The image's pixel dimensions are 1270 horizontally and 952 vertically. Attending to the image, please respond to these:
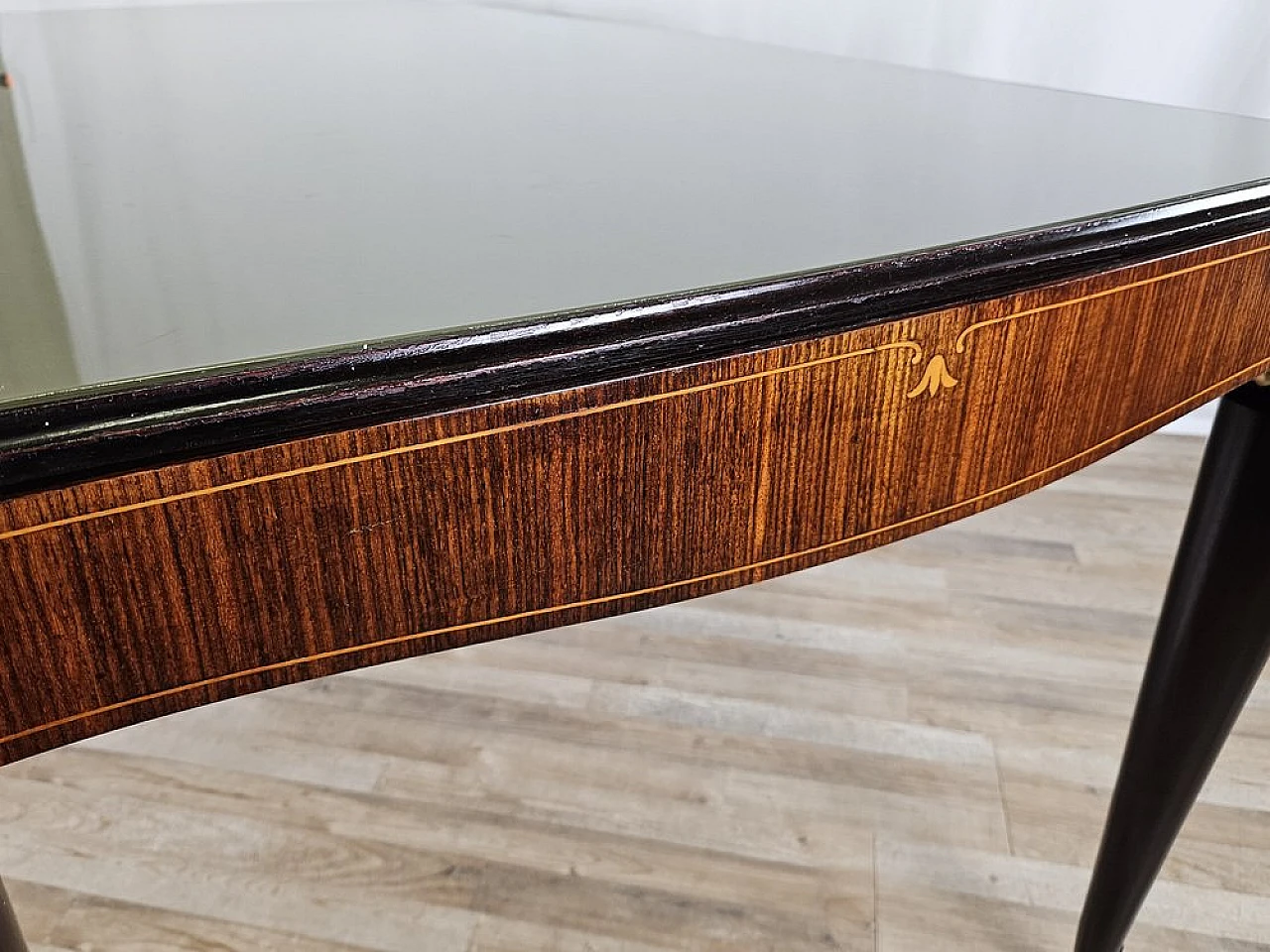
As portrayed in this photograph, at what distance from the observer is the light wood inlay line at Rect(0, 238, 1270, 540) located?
0.32 meters

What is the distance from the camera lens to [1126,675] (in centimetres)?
120

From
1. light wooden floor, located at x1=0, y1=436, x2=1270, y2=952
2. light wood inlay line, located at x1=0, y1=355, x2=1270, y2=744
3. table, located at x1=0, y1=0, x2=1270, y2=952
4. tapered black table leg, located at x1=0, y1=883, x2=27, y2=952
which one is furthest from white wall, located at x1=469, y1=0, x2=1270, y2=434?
tapered black table leg, located at x1=0, y1=883, x2=27, y2=952

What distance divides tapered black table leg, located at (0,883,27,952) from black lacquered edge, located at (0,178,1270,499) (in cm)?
20

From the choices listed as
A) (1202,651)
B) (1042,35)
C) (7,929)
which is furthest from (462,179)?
(1042,35)

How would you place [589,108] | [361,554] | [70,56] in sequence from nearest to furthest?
[361,554], [589,108], [70,56]

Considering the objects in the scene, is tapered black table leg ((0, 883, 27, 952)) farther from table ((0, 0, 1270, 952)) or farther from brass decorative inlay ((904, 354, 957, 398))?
brass decorative inlay ((904, 354, 957, 398))

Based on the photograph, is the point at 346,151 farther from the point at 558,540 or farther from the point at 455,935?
the point at 455,935

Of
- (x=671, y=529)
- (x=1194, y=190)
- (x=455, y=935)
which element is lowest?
(x=455, y=935)

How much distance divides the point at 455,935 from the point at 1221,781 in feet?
2.34

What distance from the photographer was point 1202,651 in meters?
0.68

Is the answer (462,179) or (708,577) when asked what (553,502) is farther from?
(462,179)

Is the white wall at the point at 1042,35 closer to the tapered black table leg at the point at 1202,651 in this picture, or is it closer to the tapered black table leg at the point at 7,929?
the tapered black table leg at the point at 1202,651

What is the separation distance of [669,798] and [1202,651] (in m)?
0.50

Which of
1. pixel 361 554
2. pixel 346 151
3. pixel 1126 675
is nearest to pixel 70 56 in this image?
pixel 346 151
